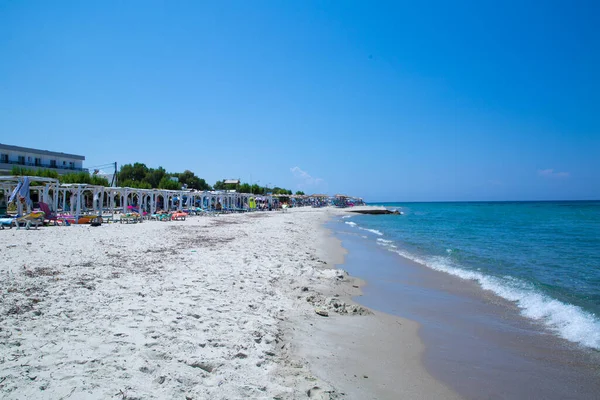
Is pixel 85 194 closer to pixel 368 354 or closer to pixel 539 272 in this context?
pixel 368 354

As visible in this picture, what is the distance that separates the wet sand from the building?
1473 inches

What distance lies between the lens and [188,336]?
4.03m

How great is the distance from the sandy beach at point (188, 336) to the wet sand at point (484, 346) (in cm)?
40

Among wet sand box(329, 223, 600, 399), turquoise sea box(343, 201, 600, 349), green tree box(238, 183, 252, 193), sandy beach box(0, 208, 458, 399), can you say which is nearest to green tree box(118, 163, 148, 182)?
green tree box(238, 183, 252, 193)

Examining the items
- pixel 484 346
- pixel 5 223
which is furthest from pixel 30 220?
pixel 484 346

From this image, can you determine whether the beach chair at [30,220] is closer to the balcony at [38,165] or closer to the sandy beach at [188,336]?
the sandy beach at [188,336]

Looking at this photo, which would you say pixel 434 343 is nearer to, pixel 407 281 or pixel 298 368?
pixel 298 368

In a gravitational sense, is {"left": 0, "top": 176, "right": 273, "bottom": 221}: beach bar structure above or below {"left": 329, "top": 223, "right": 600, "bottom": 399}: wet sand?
above

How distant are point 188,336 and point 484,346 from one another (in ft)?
14.4

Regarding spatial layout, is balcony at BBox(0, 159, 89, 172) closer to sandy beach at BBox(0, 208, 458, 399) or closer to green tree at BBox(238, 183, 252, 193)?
green tree at BBox(238, 183, 252, 193)

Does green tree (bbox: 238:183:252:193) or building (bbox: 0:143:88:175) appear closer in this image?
building (bbox: 0:143:88:175)

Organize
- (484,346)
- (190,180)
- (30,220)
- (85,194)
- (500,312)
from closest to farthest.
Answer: (484,346) < (500,312) < (30,220) < (85,194) < (190,180)

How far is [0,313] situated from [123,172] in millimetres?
53604

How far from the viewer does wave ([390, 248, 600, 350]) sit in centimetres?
581
